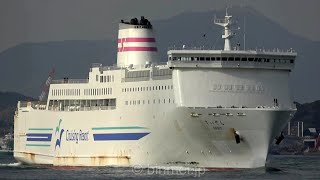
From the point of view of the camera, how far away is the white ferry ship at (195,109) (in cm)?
7125

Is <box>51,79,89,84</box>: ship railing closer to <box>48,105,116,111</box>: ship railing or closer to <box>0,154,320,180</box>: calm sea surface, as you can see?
<box>48,105,116,111</box>: ship railing

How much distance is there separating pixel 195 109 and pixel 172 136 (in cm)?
294

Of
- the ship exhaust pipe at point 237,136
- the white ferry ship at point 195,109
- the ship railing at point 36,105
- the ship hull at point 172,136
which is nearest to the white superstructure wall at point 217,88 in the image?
the white ferry ship at point 195,109

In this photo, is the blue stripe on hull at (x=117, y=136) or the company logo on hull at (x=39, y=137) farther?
the company logo on hull at (x=39, y=137)

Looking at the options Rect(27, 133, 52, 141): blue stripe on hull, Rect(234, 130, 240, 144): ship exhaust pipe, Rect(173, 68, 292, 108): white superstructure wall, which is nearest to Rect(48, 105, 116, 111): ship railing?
Rect(27, 133, 52, 141): blue stripe on hull

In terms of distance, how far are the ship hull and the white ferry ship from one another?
6cm

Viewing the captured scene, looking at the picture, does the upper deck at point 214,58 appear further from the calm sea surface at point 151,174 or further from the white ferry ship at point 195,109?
the calm sea surface at point 151,174

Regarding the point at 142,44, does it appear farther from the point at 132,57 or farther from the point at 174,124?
the point at 174,124

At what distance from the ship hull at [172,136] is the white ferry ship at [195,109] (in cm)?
6

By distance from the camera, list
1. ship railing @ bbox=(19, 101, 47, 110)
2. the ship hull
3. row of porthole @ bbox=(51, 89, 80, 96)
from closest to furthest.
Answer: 1. the ship hull
2. row of porthole @ bbox=(51, 89, 80, 96)
3. ship railing @ bbox=(19, 101, 47, 110)

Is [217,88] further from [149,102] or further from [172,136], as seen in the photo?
[149,102]

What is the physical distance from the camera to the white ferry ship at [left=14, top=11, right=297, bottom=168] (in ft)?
234

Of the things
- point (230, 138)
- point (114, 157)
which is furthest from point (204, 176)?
point (114, 157)

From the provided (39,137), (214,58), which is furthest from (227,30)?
(39,137)
